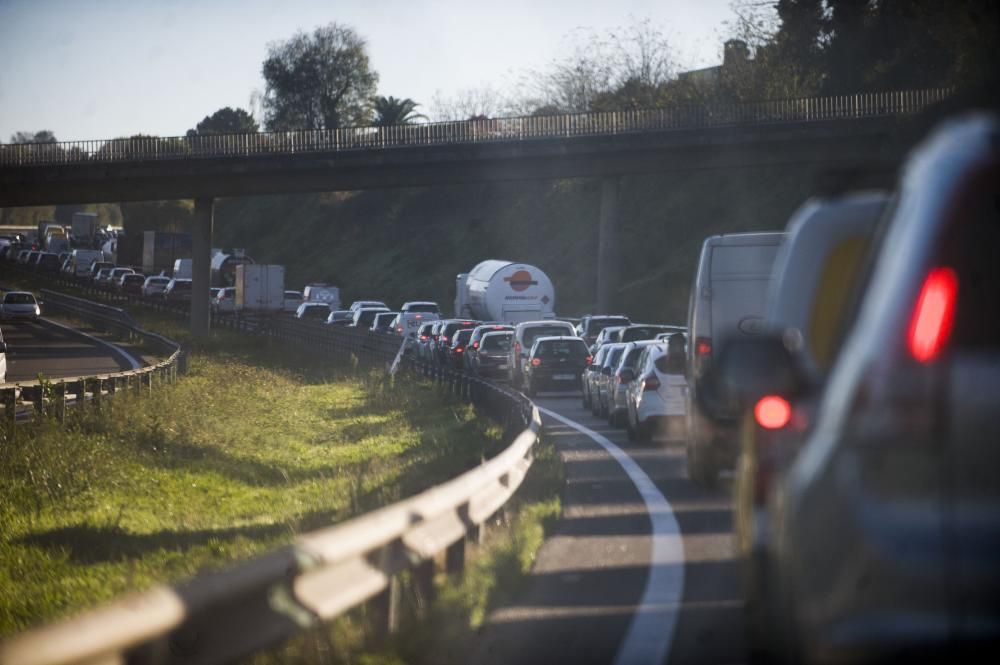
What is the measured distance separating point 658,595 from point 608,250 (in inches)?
2308

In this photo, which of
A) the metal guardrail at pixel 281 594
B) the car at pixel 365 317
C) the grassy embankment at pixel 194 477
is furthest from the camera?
the car at pixel 365 317

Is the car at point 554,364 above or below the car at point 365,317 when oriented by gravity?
above

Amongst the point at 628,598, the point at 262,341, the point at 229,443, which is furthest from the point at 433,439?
the point at 262,341

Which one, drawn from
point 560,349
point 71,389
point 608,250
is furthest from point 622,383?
point 608,250

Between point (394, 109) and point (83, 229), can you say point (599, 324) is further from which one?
point (83, 229)

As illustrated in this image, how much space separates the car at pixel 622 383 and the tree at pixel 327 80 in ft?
428

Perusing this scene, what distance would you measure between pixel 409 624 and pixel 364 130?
59.0 m

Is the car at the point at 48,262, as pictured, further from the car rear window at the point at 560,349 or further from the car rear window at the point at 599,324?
the car rear window at the point at 560,349

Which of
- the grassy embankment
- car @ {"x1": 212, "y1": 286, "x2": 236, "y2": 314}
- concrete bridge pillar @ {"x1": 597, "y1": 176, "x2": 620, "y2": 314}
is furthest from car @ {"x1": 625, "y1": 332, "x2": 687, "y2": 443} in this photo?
car @ {"x1": 212, "y1": 286, "x2": 236, "y2": 314}

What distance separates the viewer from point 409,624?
8180 millimetres

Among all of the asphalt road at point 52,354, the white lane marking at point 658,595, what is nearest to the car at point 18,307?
the asphalt road at point 52,354

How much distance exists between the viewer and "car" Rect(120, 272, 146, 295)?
101 m

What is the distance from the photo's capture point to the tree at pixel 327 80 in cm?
15675

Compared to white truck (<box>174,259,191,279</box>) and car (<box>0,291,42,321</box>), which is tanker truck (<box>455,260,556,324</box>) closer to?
car (<box>0,291,42,321</box>)
